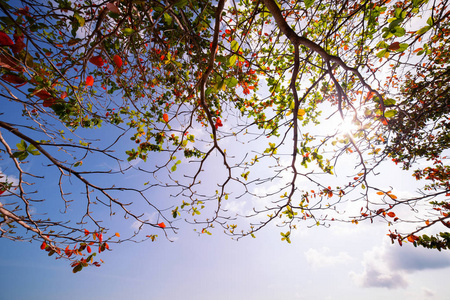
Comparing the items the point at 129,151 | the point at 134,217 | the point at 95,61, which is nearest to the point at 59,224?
the point at 134,217

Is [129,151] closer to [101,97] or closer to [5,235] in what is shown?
[101,97]

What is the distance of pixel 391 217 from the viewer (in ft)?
10.1

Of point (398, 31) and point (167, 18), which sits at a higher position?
point (167, 18)

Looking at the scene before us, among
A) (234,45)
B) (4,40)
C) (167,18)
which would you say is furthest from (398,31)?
(4,40)

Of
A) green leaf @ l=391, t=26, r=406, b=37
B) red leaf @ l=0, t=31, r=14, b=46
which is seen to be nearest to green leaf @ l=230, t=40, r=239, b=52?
green leaf @ l=391, t=26, r=406, b=37

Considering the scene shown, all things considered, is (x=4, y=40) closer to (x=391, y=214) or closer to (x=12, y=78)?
(x=12, y=78)

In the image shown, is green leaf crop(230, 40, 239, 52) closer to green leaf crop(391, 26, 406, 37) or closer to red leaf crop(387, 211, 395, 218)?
green leaf crop(391, 26, 406, 37)

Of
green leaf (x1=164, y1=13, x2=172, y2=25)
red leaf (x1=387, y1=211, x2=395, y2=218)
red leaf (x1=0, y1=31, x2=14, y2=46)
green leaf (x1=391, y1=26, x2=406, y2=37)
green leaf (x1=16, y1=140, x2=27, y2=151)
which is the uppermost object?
green leaf (x1=164, y1=13, x2=172, y2=25)

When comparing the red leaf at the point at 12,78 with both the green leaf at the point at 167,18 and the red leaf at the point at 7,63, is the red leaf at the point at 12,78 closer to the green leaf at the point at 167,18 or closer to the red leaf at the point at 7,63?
the red leaf at the point at 7,63

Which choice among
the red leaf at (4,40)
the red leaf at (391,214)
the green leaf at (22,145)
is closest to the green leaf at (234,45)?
the red leaf at (4,40)

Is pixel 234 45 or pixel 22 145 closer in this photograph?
pixel 234 45

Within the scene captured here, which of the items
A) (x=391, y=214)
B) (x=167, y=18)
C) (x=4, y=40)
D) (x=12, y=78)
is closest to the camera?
(x=4, y=40)

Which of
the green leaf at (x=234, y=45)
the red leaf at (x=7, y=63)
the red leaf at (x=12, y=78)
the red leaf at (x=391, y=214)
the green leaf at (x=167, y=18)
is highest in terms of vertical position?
the green leaf at (x=167, y=18)

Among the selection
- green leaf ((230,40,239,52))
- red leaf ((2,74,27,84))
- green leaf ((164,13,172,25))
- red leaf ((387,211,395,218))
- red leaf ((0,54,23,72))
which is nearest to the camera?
red leaf ((0,54,23,72))
